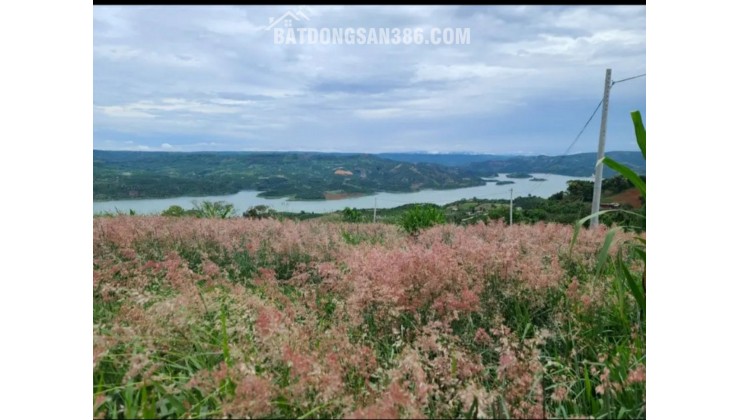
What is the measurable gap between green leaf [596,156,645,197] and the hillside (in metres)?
1.29

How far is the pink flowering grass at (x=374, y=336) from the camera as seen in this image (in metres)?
1.49

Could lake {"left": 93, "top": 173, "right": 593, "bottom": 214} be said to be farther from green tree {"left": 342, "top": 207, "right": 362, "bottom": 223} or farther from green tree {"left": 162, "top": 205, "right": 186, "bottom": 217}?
green tree {"left": 342, "top": 207, "right": 362, "bottom": 223}

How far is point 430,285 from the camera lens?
2.09m

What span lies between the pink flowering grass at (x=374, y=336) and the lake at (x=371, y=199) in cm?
32

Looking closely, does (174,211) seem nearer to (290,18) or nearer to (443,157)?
(290,18)

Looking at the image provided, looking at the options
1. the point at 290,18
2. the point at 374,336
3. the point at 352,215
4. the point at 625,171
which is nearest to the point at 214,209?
the point at 352,215

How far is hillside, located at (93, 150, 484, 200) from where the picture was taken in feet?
9.61

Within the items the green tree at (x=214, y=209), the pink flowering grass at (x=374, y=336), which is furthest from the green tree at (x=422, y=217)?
the green tree at (x=214, y=209)

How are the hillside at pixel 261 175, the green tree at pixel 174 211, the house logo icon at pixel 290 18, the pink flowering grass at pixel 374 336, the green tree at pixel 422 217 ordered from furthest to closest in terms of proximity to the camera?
the green tree at pixel 422 217 → the green tree at pixel 174 211 → the hillside at pixel 261 175 → the house logo icon at pixel 290 18 → the pink flowering grass at pixel 374 336

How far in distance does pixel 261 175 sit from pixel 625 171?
6.90 feet

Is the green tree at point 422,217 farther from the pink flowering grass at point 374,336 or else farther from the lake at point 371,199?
the pink flowering grass at point 374,336
